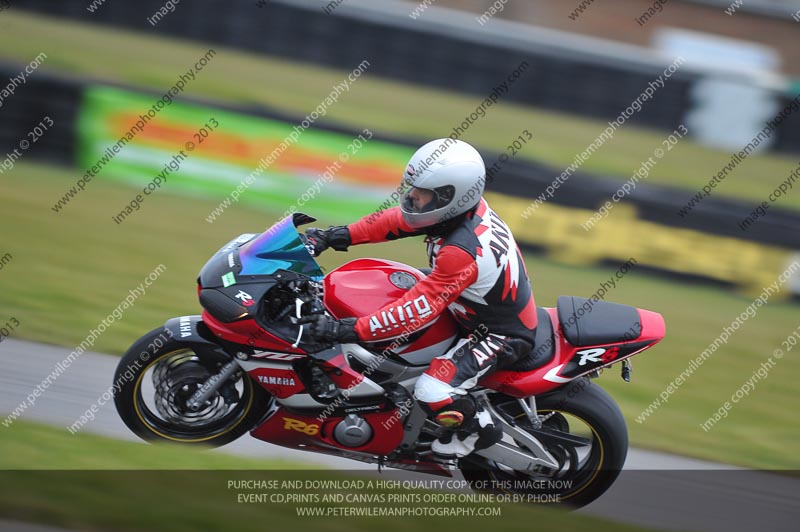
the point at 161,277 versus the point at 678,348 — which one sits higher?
the point at 678,348

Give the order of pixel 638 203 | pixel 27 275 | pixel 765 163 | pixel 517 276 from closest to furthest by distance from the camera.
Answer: pixel 517 276, pixel 27 275, pixel 638 203, pixel 765 163

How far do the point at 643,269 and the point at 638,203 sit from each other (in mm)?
860

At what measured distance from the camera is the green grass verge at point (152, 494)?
3.72 m

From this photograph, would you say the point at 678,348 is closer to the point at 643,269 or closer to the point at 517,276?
the point at 643,269

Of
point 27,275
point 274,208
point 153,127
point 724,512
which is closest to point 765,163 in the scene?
point 274,208

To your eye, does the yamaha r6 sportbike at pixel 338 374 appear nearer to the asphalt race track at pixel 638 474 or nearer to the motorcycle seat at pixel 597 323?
the motorcycle seat at pixel 597 323

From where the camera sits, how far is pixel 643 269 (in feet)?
36.3

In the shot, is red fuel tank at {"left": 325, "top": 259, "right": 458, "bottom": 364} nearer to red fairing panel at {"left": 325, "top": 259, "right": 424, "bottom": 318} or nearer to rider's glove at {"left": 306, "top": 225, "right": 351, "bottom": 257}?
red fairing panel at {"left": 325, "top": 259, "right": 424, "bottom": 318}

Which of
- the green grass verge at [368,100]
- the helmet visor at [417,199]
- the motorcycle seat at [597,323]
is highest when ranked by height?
the helmet visor at [417,199]

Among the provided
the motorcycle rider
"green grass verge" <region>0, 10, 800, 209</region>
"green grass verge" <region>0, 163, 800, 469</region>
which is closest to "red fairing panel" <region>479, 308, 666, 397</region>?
the motorcycle rider

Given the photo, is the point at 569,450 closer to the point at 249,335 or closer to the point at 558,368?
the point at 558,368

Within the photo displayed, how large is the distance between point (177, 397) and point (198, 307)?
9.99 feet

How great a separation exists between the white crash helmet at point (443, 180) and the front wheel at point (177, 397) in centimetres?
143

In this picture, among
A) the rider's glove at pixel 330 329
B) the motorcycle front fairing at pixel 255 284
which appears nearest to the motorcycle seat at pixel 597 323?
the rider's glove at pixel 330 329
